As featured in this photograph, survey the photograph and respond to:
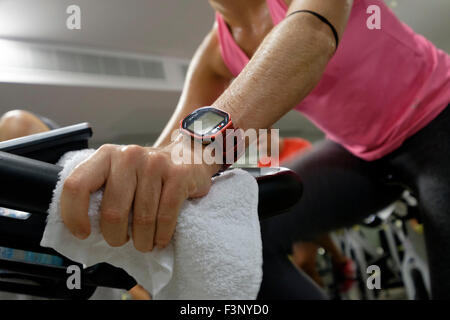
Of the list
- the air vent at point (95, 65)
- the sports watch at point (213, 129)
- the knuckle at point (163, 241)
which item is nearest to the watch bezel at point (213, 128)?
the sports watch at point (213, 129)

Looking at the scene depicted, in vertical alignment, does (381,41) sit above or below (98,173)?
above

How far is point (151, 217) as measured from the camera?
0.29 meters

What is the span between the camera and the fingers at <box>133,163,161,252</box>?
0.28m

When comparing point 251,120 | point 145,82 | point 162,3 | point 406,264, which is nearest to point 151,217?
point 251,120

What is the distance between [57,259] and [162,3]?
2.42 feet

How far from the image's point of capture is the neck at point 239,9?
682 millimetres

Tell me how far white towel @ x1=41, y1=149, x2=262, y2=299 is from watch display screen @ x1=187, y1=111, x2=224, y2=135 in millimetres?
61

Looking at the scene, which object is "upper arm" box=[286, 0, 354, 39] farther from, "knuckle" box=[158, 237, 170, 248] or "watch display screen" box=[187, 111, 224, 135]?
"knuckle" box=[158, 237, 170, 248]

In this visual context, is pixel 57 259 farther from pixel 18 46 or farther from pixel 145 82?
pixel 145 82

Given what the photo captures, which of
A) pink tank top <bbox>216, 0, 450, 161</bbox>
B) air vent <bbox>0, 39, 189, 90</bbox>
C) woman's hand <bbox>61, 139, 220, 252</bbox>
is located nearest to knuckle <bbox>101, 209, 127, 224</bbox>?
woman's hand <bbox>61, 139, 220, 252</bbox>

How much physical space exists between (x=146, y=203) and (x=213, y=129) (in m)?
0.11

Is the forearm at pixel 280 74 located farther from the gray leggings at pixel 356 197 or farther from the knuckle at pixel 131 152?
the gray leggings at pixel 356 197

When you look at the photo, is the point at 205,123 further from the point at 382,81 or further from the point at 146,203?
the point at 382,81
